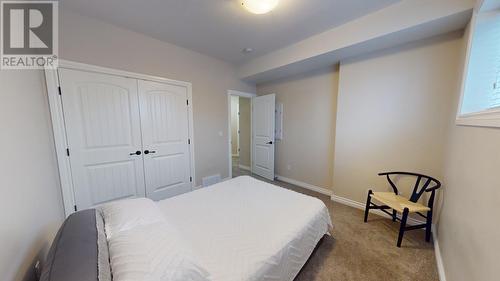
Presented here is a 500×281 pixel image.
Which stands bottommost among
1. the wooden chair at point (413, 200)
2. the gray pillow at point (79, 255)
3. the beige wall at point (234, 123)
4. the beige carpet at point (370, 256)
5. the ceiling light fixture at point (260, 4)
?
the beige carpet at point (370, 256)

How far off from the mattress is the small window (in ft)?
4.57

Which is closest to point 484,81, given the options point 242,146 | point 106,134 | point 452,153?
point 452,153

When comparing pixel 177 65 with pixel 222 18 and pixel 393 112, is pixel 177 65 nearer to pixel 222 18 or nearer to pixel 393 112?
pixel 222 18

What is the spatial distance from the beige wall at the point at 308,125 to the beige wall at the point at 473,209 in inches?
64.6

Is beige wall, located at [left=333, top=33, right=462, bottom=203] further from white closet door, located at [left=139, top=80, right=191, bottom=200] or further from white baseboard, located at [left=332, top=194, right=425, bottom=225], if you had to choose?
white closet door, located at [left=139, top=80, right=191, bottom=200]

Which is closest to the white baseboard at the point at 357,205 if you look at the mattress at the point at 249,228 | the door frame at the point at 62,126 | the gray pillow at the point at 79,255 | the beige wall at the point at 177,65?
the mattress at the point at 249,228

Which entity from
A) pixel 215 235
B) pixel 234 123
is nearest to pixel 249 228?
pixel 215 235

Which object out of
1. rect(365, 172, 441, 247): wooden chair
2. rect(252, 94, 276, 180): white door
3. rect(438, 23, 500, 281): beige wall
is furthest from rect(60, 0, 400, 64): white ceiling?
rect(365, 172, 441, 247): wooden chair

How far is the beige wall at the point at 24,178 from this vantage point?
0.85 metres

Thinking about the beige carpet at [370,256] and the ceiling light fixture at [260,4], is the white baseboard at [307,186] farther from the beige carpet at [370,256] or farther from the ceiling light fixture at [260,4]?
the ceiling light fixture at [260,4]

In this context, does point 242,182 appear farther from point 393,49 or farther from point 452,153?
point 393,49

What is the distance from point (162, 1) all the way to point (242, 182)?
2186 millimetres

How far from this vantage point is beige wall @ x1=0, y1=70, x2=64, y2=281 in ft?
2.78

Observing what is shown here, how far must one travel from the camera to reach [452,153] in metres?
1.59
